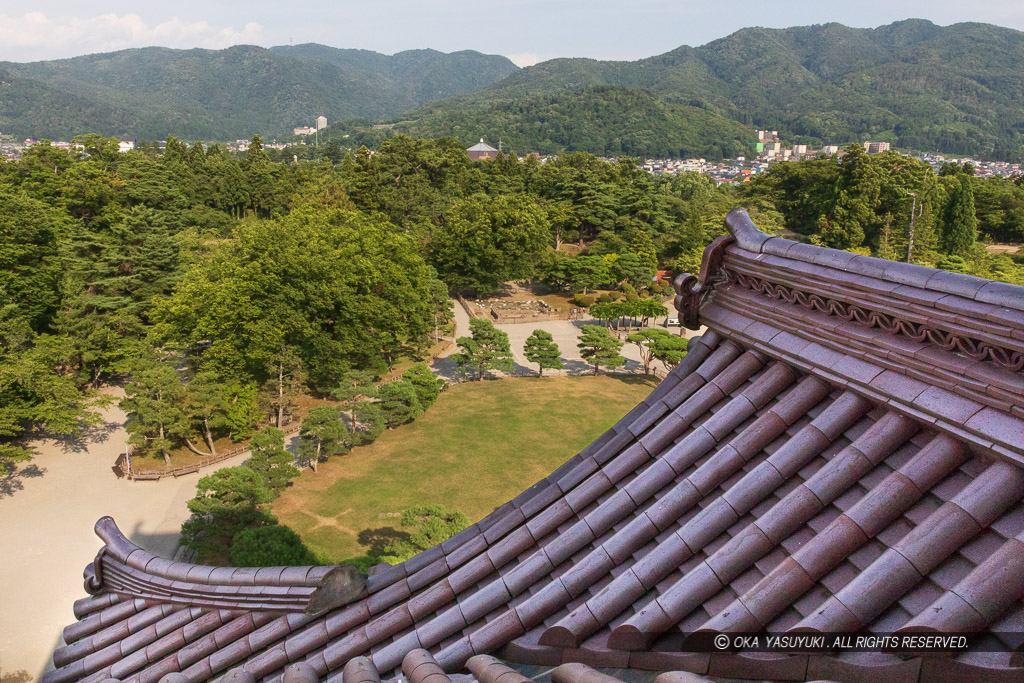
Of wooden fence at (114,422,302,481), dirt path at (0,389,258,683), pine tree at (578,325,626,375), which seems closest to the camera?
dirt path at (0,389,258,683)

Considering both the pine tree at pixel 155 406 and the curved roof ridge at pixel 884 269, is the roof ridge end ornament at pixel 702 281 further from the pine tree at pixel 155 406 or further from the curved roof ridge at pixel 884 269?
the pine tree at pixel 155 406

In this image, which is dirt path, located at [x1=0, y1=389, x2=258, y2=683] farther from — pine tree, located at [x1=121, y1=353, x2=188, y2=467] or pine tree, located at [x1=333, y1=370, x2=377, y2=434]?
pine tree, located at [x1=333, y1=370, x2=377, y2=434]

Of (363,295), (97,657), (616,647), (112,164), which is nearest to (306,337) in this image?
(363,295)

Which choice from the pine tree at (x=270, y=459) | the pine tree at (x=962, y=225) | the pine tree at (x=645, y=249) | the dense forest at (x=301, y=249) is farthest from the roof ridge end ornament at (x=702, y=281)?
the pine tree at (x=962, y=225)

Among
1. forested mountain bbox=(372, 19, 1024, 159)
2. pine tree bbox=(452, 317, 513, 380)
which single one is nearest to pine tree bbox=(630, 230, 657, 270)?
pine tree bbox=(452, 317, 513, 380)

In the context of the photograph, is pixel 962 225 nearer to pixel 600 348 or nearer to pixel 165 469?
pixel 600 348

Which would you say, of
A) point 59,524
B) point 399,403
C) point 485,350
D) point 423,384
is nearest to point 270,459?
point 59,524

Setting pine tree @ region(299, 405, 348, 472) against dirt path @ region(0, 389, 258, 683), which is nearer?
dirt path @ region(0, 389, 258, 683)

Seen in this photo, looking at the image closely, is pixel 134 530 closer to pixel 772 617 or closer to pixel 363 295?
pixel 363 295
